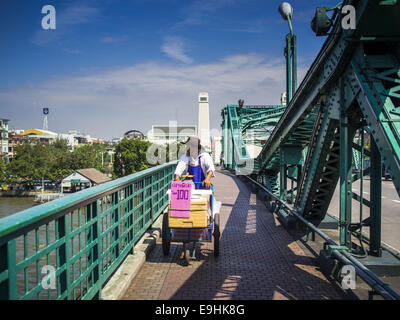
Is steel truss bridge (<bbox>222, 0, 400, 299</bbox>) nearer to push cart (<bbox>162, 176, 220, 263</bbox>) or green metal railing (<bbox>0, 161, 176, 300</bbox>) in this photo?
push cart (<bbox>162, 176, 220, 263</bbox>)

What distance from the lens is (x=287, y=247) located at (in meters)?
6.34

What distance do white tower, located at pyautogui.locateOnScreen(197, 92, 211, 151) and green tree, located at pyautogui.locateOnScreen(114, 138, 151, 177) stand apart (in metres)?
18.7

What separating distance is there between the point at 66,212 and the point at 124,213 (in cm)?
209

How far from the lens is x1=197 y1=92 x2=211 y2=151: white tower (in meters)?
49.5

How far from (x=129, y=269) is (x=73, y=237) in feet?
6.08

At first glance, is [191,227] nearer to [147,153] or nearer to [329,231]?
[329,231]

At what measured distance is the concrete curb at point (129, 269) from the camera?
383cm

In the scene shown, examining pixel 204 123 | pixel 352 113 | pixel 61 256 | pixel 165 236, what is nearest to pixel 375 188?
pixel 352 113

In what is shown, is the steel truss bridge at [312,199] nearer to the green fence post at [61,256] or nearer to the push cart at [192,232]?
the green fence post at [61,256]

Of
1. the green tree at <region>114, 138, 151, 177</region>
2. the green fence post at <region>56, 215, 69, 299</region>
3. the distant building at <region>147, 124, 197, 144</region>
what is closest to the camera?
the green fence post at <region>56, 215, 69, 299</region>

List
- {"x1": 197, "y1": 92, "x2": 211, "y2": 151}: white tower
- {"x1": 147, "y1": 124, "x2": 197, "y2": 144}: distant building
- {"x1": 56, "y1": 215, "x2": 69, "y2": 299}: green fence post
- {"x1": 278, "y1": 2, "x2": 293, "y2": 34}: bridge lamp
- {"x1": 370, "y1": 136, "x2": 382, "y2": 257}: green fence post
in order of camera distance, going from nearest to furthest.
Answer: {"x1": 56, "y1": 215, "x2": 69, "y2": 299}: green fence post < {"x1": 370, "y1": 136, "x2": 382, "y2": 257}: green fence post < {"x1": 278, "y1": 2, "x2": 293, "y2": 34}: bridge lamp < {"x1": 197, "y1": 92, "x2": 211, "y2": 151}: white tower < {"x1": 147, "y1": 124, "x2": 197, "y2": 144}: distant building

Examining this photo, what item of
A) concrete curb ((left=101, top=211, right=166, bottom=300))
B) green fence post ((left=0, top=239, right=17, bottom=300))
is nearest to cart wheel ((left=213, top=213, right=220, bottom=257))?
concrete curb ((left=101, top=211, right=166, bottom=300))

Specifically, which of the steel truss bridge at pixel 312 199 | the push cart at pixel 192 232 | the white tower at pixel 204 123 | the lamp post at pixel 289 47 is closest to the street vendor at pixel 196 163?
the push cart at pixel 192 232

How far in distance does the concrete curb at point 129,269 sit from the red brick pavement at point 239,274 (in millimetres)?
115
